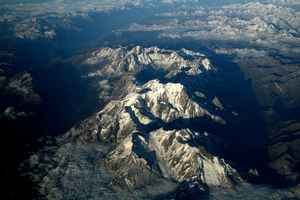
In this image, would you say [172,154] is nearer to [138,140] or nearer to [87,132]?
[138,140]

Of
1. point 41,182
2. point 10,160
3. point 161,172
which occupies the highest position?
point 161,172

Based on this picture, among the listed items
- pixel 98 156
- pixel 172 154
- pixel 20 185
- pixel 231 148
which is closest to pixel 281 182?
pixel 231 148

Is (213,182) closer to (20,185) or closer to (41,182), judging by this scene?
(41,182)

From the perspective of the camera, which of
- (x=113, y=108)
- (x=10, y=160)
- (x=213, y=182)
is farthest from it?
(x=113, y=108)

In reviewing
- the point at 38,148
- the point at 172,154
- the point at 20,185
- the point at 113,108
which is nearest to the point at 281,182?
the point at 172,154

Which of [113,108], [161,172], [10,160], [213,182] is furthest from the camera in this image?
[113,108]

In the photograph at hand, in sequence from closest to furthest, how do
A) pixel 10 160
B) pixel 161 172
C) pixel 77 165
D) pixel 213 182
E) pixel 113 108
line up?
pixel 213 182 < pixel 161 172 < pixel 77 165 < pixel 10 160 < pixel 113 108

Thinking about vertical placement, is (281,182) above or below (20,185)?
above

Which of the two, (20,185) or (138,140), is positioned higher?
(138,140)

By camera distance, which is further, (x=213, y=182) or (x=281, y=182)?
(x=281, y=182)
